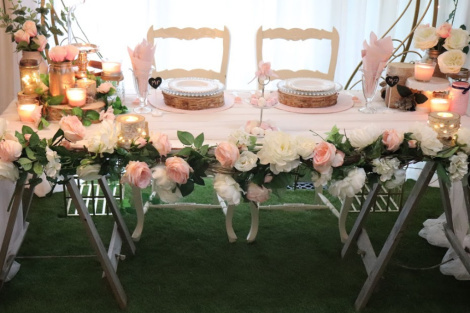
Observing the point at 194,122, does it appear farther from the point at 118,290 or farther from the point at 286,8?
the point at 286,8

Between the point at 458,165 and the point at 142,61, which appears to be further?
the point at 142,61

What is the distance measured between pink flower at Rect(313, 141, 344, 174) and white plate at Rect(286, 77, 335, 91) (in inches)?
24.3

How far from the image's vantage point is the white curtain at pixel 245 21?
11.2ft

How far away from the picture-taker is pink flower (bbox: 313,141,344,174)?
70.7 inches

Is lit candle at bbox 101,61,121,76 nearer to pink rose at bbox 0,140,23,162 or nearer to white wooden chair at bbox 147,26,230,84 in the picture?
white wooden chair at bbox 147,26,230,84

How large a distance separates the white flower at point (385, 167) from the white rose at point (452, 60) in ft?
2.00

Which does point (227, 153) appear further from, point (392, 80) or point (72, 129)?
point (392, 80)

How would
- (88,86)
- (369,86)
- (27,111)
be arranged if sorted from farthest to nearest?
(369,86), (88,86), (27,111)

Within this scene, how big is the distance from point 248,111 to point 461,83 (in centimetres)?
79

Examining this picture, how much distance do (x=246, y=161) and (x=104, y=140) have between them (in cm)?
40

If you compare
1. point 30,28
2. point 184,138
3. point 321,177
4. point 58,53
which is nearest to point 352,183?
point 321,177

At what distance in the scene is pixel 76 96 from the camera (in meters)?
2.13

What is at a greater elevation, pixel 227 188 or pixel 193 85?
pixel 193 85

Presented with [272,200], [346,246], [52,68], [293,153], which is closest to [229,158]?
[293,153]
